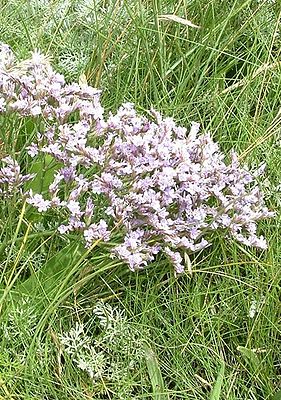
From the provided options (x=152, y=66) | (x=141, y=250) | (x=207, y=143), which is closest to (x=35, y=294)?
(x=141, y=250)

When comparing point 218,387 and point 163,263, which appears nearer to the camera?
point 218,387

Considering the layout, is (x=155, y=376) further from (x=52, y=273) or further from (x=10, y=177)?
(x=10, y=177)

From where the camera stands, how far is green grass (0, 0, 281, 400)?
1.27m

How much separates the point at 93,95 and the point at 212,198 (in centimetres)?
30

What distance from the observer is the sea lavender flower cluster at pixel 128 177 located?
129 cm

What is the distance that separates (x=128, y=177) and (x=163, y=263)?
17 centimetres

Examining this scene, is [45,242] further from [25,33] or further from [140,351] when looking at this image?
[25,33]

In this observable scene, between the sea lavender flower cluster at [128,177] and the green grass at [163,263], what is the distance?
5cm

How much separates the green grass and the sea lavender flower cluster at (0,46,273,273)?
2.0 inches

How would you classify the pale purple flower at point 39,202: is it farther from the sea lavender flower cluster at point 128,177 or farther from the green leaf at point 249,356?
the green leaf at point 249,356

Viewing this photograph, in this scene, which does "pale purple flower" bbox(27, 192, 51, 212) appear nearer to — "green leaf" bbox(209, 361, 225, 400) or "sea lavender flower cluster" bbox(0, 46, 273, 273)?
"sea lavender flower cluster" bbox(0, 46, 273, 273)

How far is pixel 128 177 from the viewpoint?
1.31 m

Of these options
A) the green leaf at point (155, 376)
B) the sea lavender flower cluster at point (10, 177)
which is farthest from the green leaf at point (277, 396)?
A: the sea lavender flower cluster at point (10, 177)

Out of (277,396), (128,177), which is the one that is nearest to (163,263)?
(128,177)
